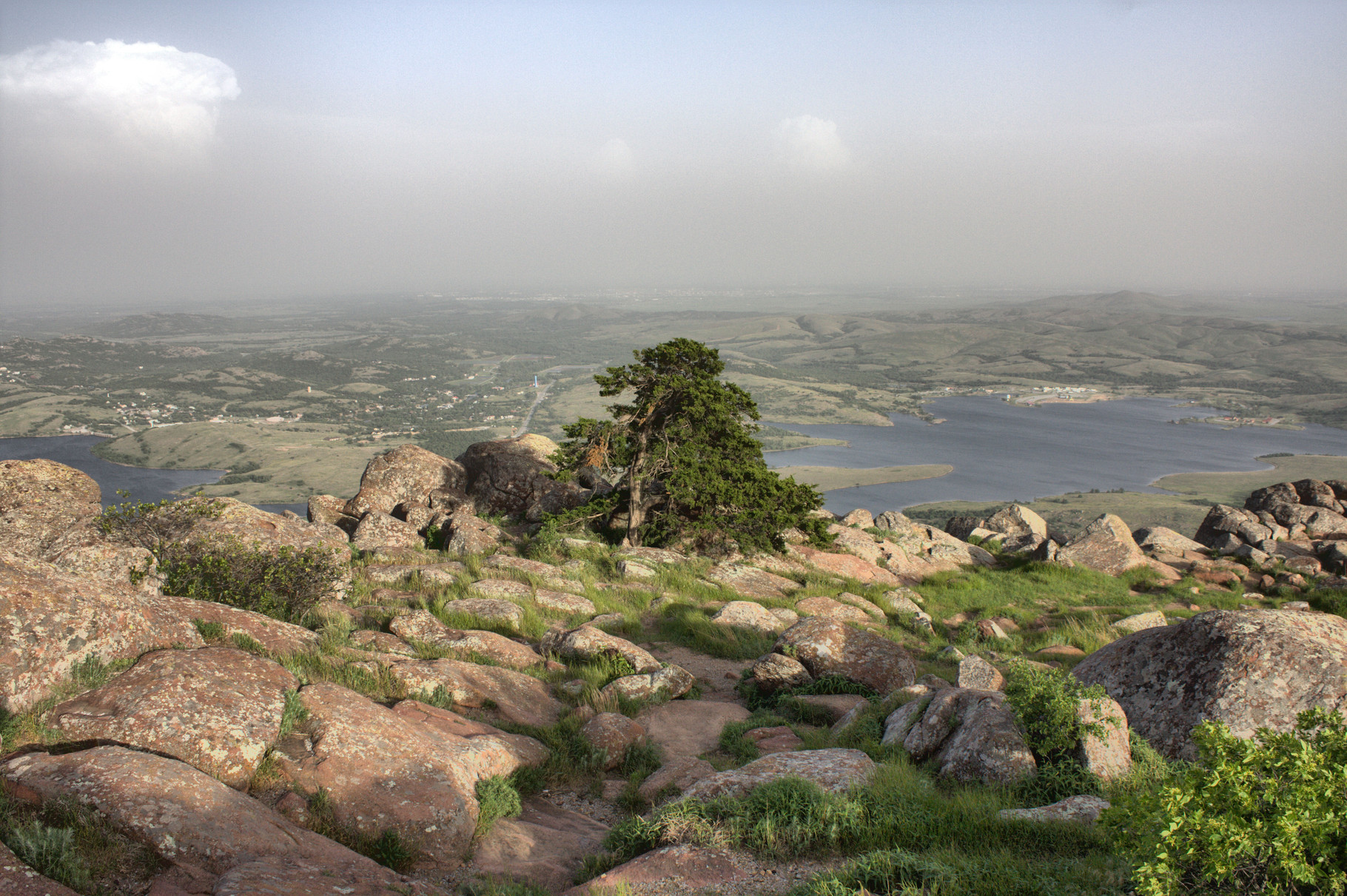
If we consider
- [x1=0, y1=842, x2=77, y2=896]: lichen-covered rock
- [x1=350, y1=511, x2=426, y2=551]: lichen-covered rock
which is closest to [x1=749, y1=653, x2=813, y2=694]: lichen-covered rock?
[x1=0, y1=842, x2=77, y2=896]: lichen-covered rock

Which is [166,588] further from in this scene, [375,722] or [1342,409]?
[1342,409]

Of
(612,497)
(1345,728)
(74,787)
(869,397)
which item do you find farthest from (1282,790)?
(869,397)

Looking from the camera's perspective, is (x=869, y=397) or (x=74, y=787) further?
(x=869, y=397)

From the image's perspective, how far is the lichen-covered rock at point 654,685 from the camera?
28.8 ft

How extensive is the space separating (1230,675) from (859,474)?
86.1 metres

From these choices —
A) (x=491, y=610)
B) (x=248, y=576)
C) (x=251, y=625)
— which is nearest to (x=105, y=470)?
(x=248, y=576)

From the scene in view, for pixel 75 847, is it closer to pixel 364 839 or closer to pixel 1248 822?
pixel 364 839

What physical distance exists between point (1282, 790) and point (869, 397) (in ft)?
513

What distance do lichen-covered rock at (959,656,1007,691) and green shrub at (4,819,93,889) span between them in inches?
341

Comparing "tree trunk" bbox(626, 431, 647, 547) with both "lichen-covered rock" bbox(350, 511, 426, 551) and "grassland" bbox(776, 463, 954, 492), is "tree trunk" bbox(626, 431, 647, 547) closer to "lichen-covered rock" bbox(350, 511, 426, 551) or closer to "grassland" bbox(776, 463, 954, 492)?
"lichen-covered rock" bbox(350, 511, 426, 551)

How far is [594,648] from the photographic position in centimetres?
996

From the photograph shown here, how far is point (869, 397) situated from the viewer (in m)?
153

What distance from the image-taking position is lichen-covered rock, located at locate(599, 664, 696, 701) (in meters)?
8.78

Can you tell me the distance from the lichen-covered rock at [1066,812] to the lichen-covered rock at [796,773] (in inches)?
47.0
